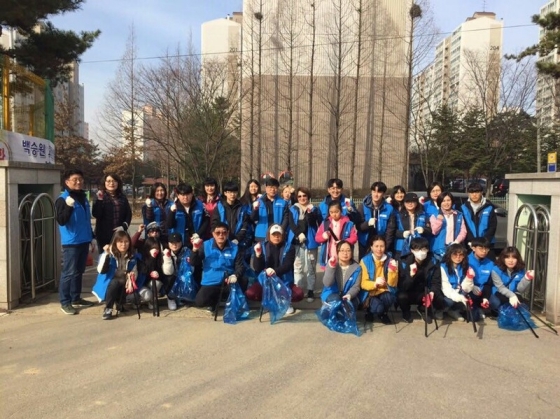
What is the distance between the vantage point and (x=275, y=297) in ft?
16.0

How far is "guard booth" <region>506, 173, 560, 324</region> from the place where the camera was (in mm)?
4781

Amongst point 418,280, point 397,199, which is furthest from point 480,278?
point 397,199

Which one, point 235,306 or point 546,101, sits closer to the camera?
point 235,306

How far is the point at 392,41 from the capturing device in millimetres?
24844

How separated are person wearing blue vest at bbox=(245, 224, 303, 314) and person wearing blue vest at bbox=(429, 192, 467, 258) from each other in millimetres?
1804

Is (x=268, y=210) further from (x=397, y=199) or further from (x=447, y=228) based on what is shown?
(x=447, y=228)

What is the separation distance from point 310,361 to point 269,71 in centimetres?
2341

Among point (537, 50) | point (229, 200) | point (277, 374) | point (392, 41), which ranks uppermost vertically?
point (392, 41)

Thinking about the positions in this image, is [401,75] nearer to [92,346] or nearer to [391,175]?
[391,175]

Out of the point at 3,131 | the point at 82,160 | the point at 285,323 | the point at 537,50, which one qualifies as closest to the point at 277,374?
the point at 285,323

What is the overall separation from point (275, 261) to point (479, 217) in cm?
264

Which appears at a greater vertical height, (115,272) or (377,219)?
(377,219)

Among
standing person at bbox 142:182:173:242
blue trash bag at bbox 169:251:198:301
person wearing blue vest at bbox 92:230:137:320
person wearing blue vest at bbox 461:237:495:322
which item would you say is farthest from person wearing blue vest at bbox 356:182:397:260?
person wearing blue vest at bbox 92:230:137:320

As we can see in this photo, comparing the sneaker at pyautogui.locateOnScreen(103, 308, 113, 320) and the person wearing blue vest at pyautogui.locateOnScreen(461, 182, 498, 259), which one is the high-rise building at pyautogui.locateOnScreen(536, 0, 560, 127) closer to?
the person wearing blue vest at pyautogui.locateOnScreen(461, 182, 498, 259)
